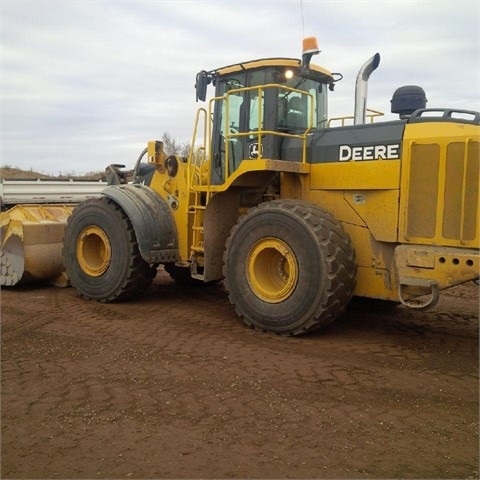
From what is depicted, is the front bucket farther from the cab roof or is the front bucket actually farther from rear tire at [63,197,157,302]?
the cab roof

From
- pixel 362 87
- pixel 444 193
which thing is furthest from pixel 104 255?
pixel 444 193

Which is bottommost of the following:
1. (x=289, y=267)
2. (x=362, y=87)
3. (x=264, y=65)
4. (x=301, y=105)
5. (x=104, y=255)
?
(x=104, y=255)

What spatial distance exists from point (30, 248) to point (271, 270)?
3.62m

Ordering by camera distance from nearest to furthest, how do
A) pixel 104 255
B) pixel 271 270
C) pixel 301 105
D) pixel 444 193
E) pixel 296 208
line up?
1. pixel 444 193
2. pixel 296 208
3. pixel 271 270
4. pixel 301 105
5. pixel 104 255

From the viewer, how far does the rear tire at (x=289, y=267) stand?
516 centimetres

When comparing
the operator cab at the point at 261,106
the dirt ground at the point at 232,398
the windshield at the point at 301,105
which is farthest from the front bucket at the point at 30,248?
the windshield at the point at 301,105

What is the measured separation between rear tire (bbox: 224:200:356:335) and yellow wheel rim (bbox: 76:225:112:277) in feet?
6.25

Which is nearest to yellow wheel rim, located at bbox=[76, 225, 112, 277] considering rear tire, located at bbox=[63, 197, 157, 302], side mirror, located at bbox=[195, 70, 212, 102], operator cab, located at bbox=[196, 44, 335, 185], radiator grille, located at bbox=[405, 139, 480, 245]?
rear tire, located at bbox=[63, 197, 157, 302]

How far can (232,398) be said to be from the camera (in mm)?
3885

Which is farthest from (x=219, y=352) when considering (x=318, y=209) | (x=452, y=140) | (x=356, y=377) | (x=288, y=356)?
(x=452, y=140)

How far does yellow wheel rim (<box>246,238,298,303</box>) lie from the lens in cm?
545

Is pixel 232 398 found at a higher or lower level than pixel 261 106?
lower

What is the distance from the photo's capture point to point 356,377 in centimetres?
434

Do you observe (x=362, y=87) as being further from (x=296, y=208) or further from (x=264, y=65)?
(x=296, y=208)
